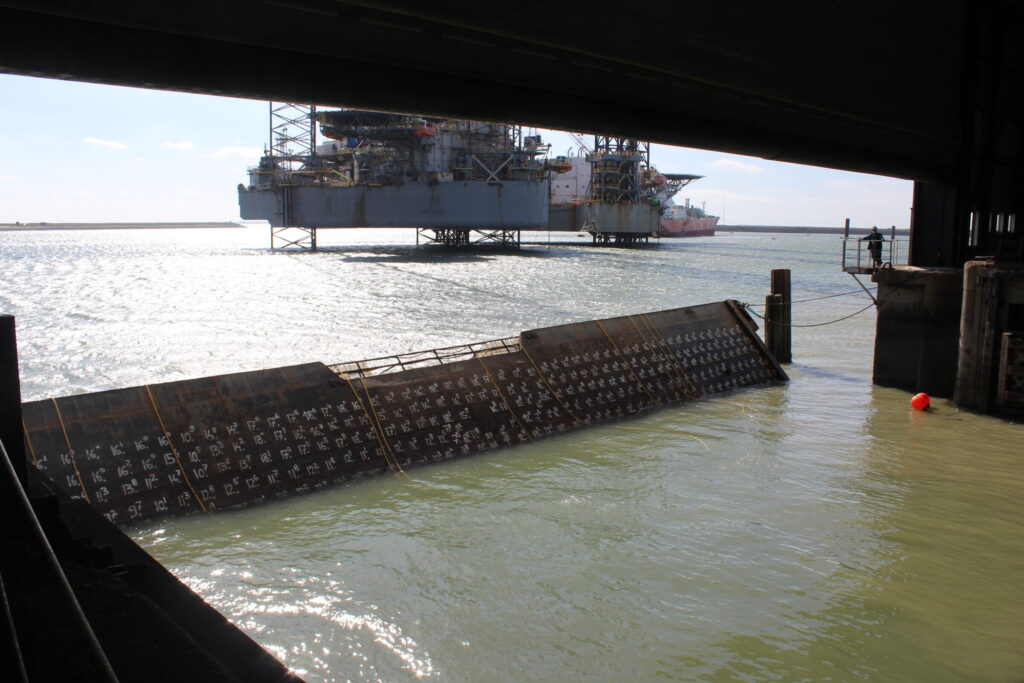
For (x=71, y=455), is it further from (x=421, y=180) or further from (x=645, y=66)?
(x=421, y=180)

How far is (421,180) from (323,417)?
67.3 metres

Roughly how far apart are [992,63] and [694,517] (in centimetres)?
1645

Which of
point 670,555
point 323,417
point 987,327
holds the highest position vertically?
point 987,327

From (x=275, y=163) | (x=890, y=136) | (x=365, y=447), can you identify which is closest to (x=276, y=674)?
(x=365, y=447)

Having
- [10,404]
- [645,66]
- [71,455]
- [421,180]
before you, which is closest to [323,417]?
[71,455]

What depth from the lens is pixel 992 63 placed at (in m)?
20.1

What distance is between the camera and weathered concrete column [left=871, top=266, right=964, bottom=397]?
1959cm

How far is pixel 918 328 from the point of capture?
2048 centimetres

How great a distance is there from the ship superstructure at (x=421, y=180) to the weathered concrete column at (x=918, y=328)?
60.3 m

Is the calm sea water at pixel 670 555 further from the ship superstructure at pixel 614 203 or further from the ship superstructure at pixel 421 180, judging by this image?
the ship superstructure at pixel 614 203

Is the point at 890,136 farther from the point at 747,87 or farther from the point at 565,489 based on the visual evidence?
the point at 565,489

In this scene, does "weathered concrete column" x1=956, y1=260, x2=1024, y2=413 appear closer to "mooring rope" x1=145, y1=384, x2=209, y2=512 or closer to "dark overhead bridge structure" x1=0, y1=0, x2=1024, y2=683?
"dark overhead bridge structure" x1=0, y1=0, x2=1024, y2=683

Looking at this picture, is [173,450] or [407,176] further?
[407,176]

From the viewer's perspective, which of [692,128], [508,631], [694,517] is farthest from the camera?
[692,128]
